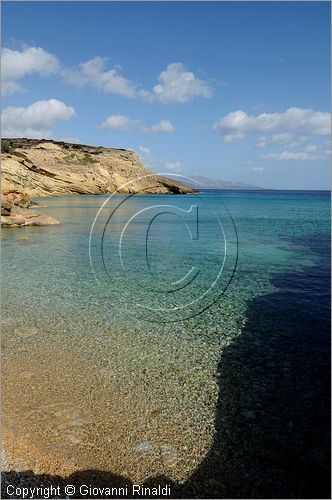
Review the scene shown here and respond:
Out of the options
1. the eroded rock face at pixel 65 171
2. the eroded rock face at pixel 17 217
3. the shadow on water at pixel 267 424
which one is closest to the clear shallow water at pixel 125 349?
the shadow on water at pixel 267 424

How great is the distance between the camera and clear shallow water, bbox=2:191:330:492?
6.31 m

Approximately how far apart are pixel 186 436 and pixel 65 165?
8962cm

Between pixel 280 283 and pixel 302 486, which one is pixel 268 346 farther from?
pixel 280 283

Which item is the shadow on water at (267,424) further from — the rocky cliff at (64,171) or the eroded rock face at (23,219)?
the rocky cliff at (64,171)

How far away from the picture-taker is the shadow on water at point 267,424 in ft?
18.4

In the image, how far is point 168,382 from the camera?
8320 millimetres

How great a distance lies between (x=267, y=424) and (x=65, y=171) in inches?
3449

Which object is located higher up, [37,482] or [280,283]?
[280,283]

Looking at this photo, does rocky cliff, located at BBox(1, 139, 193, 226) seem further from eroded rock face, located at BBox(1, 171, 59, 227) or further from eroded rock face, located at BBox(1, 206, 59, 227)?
eroded rock face, located at BBox(1, 206, 59, 227)

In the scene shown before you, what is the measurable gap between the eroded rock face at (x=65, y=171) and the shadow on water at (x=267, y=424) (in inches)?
2407

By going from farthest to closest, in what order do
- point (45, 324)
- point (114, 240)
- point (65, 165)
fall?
point (65, 165) < point (114, 240) < point (45, 324)

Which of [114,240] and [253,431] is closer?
[253,431]

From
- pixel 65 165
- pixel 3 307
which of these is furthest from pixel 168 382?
pixel 65 165

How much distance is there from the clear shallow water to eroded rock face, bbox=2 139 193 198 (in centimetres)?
5241
